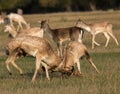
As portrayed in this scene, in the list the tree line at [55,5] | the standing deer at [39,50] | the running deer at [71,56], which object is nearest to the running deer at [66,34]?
the running deer at [71,56]

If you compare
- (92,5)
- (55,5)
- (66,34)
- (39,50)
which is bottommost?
(92,5)

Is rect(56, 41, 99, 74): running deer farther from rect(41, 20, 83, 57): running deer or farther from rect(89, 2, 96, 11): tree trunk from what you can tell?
rect(89, 2, 96, 11): tree trunk

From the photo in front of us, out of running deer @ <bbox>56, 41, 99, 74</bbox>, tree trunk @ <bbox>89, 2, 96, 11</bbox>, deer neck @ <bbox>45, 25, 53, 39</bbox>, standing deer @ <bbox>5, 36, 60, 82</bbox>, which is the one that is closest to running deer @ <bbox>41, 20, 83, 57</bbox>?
deer neck @ <bbox>45, 25, 53, 39</bbox>

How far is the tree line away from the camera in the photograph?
87.2 meters

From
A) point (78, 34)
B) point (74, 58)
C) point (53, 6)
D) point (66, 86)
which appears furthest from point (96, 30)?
point (53, 6)

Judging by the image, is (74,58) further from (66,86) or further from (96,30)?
(96,30)

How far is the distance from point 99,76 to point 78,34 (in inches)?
364

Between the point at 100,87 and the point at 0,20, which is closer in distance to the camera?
the point at 100,87

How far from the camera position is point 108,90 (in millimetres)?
11148

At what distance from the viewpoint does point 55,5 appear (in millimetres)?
92625

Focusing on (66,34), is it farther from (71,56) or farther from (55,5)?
(55,5)

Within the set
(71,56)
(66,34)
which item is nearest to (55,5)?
(66,34)

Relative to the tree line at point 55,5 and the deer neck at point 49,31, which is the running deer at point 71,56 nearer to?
the deer neck at point 49,31

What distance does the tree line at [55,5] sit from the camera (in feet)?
286
